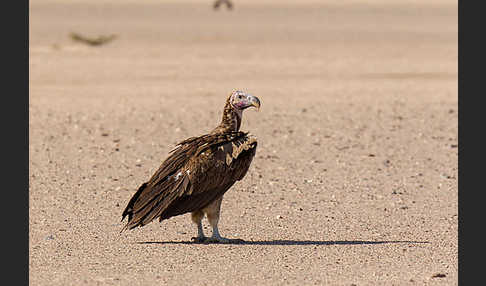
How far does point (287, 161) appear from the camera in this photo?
14406 millimetres

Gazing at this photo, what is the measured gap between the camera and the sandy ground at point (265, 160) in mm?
8797

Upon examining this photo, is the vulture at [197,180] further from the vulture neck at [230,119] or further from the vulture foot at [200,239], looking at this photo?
the vulture neck at [230,119]

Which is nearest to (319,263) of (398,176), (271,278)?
(271,278)

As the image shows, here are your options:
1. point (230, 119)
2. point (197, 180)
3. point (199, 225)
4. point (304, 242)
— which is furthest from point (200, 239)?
point (230, 119)

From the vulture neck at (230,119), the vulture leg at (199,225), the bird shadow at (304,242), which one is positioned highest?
the vulture neck at (230,119)

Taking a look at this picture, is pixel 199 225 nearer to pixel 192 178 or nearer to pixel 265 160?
pixel 192 178

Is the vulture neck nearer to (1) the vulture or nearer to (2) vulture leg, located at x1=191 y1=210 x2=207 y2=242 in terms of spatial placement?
(1) the vulture

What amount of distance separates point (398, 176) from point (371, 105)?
23.0ft

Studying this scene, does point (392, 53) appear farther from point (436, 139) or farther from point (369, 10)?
point (369, 10)

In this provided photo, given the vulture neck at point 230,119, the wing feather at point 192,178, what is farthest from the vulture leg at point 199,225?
the vulture neck at point 230,119

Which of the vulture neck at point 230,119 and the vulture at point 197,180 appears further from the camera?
the vulture neck at point 230,119

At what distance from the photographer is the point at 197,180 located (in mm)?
9156

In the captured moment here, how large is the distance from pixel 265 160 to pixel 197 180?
542 cm

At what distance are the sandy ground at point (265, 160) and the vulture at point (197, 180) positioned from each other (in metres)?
0.34
